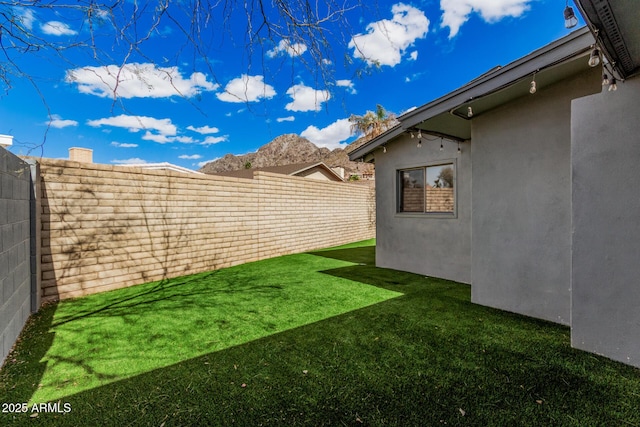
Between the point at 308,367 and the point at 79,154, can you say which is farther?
the point at 79,154

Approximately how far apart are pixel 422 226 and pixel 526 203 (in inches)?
107

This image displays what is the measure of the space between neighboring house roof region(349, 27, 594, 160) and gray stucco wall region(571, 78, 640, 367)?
1.69ft

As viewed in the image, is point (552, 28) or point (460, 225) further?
point (460, 225)

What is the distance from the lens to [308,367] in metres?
2.68

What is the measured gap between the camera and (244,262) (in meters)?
7.96

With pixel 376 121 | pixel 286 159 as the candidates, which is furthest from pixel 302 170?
pixel 286 159

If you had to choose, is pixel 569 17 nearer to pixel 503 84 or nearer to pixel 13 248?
pixel 503 84

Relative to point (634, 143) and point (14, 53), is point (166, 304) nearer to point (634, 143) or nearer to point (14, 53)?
point (14, 53)

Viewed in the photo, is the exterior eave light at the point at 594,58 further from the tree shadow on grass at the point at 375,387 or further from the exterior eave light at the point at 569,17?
the tree shadow on grass at the point at 375,387

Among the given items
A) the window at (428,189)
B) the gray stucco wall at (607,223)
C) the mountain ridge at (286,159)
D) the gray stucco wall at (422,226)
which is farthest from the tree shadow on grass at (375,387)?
the mountain ridge at (286,159)

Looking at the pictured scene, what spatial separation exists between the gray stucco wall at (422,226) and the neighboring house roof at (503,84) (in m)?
1.24

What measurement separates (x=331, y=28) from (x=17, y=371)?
3.82 meters

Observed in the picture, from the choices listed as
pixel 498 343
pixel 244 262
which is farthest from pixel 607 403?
pixel 244 262

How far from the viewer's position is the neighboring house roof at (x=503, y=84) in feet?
9.52
